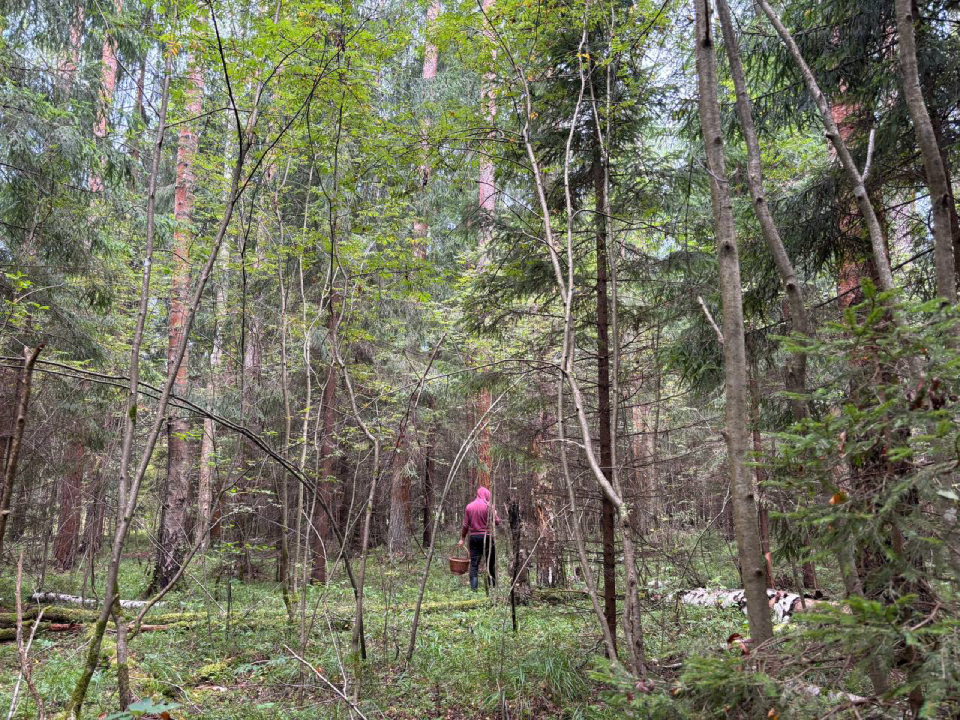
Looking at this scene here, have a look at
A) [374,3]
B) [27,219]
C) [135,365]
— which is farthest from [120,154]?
[135,365]

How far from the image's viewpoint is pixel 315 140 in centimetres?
471

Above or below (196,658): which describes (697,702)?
above

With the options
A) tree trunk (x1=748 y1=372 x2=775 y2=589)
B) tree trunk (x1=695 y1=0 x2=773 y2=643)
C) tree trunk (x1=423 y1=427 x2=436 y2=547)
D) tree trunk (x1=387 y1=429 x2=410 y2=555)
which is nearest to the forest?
tree trunk (x1=695 y1=0 x2=773 y2=643)

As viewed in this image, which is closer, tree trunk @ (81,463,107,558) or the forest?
the forest

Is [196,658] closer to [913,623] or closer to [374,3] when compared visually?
[913,623]

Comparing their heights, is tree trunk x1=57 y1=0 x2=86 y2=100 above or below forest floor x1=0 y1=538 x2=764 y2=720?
above

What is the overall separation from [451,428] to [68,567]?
8289mm

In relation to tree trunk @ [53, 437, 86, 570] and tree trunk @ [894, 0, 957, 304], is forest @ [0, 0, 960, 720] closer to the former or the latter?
tree trunk @ [894, 0, 957, 304]

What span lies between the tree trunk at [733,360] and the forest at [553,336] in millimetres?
16

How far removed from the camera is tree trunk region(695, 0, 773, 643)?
2.37 meters

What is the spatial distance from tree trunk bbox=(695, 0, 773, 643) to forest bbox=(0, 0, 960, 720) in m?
0.02

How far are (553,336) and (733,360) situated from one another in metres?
3.26

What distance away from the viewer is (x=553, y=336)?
5.82 meters

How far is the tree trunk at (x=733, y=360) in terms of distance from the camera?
237 cm
